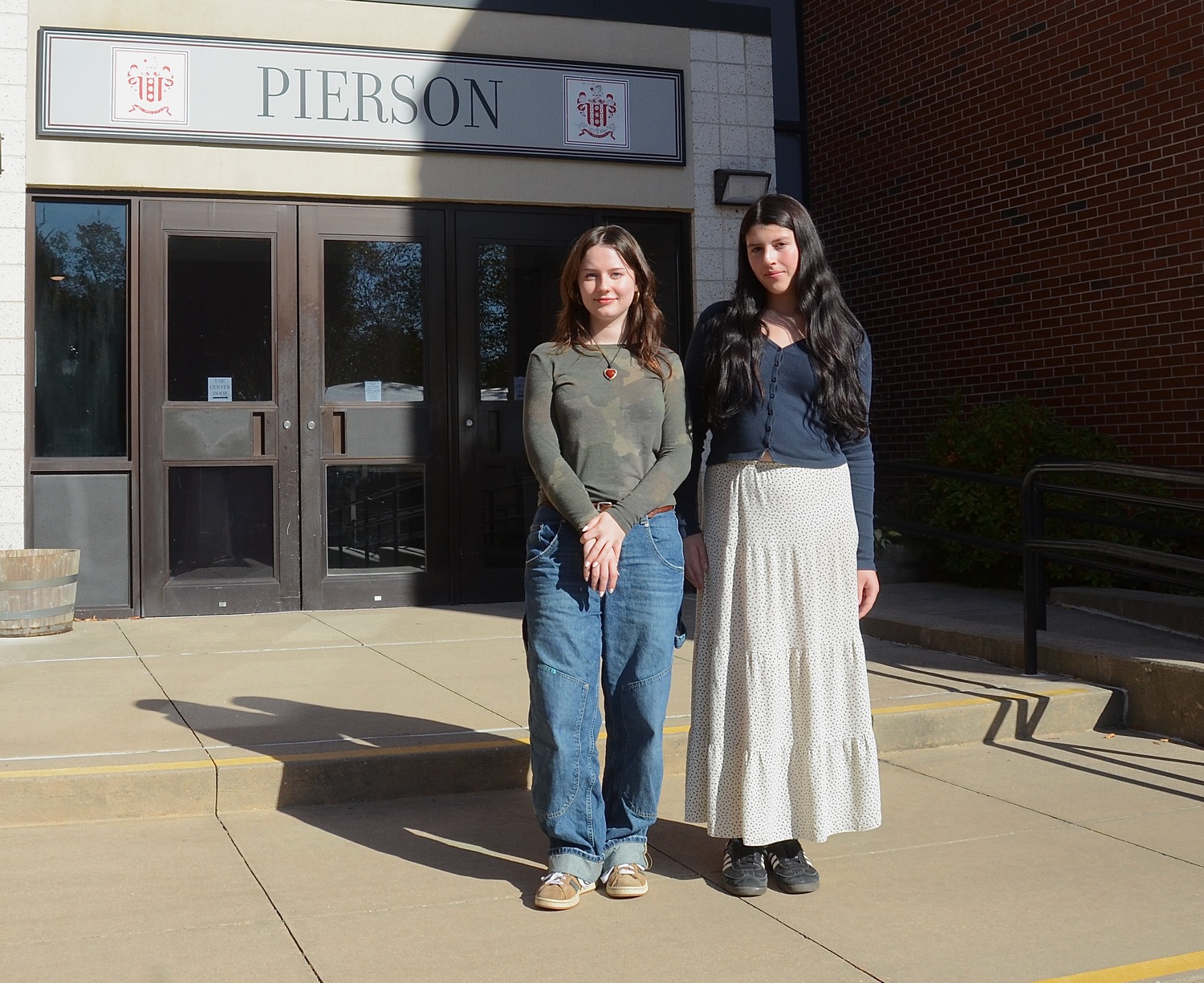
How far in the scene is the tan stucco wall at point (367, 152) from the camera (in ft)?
25.8

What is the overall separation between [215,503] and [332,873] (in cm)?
479

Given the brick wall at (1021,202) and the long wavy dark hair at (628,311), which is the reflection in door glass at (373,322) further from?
the long wavy dark hair at (628,311)

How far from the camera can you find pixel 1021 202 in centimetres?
957

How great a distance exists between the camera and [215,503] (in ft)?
26.8

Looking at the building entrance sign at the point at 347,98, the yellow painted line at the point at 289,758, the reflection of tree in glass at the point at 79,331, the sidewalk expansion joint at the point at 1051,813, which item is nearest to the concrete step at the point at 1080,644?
the sidewalk expansion joint at the point at 1051,813

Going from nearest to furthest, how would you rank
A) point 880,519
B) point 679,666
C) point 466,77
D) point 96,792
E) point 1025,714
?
point 96,792, point 1025,714, point 679,666, point 880,519, point 466,77

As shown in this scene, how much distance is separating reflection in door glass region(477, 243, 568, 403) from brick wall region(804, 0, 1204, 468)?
3.54m

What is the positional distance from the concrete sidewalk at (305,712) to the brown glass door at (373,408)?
2.89ft

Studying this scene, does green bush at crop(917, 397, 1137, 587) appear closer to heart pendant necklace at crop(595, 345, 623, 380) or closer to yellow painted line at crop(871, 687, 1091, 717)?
yellow painted line at crop(871, 687, 1091, 717)

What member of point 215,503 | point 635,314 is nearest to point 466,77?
→ point 215,503

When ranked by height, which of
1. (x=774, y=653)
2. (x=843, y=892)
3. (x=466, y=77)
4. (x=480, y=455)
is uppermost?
(x=466, y=77)

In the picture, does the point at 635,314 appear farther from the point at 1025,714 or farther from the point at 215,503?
the point at 215,503

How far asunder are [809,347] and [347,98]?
5.52m

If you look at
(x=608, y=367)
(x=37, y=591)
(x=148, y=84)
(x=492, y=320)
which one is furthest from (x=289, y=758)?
(x=148, y=84)
